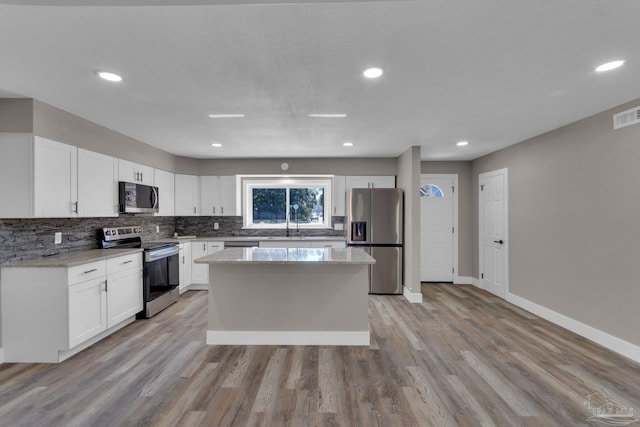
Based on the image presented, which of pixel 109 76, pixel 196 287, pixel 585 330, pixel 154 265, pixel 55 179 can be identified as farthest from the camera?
pixel 196 287

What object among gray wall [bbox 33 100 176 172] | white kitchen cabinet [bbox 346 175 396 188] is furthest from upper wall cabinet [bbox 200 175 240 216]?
white kitchen cabinet [bbox 346 175 396 188]

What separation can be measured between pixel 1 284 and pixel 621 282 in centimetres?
593

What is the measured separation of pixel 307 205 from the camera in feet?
19.2

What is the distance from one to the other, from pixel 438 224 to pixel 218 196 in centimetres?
438

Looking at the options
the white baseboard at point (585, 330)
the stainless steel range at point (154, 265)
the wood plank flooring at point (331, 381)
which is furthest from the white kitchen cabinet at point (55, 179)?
the white baseboard at point (585, 330)

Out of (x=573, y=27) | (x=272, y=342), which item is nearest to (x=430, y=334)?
Result: (x=272, y=342)

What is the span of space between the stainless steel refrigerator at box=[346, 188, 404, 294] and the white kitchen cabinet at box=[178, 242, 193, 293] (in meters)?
2.92

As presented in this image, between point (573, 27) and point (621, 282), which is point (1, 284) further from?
point (621, 282)

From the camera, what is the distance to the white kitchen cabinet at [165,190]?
185 inches

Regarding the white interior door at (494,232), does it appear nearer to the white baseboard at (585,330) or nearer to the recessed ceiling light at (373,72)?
the white baseboard at (585,330)

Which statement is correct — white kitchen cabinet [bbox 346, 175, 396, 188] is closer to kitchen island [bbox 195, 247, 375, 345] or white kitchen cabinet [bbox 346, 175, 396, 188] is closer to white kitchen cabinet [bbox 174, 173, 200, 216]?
kitchen island [bbox 195, 247, 375, 345]

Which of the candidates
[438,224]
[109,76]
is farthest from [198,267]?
[438,224]

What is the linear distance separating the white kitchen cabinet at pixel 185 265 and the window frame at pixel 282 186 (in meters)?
1.16

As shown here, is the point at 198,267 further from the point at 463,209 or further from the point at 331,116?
the point at 463,209
